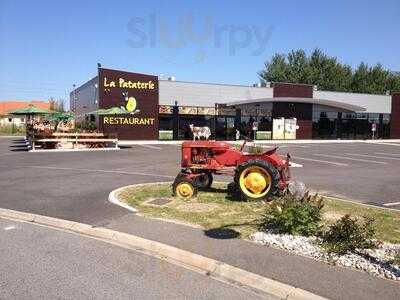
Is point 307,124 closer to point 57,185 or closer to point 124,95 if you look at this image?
point 124,95

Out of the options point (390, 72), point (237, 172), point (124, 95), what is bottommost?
point (237, 172)

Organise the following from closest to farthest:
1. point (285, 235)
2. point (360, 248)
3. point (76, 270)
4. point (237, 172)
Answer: point (76, 270)
point (360, 248)
point (285, 235)
point (237, 172)

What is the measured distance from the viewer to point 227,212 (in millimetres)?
9977

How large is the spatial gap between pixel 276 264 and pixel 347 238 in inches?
53.1

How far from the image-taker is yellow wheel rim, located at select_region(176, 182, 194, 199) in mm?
11594

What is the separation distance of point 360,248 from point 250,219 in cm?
252

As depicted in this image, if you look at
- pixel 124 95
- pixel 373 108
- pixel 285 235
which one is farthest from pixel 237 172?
pixel 373 108

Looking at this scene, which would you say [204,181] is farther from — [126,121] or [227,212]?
[126,121]

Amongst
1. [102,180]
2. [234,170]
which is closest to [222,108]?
[102,180]

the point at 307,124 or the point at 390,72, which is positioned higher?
the point at 390,72

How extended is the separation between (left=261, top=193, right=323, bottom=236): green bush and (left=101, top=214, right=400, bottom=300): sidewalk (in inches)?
31.3

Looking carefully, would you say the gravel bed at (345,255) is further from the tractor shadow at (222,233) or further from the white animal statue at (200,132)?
the white animal statue at (200,132)

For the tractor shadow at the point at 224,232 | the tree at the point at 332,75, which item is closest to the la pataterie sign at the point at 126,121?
the tractor shadow at the point at 224,232

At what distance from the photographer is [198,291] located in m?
5.86
